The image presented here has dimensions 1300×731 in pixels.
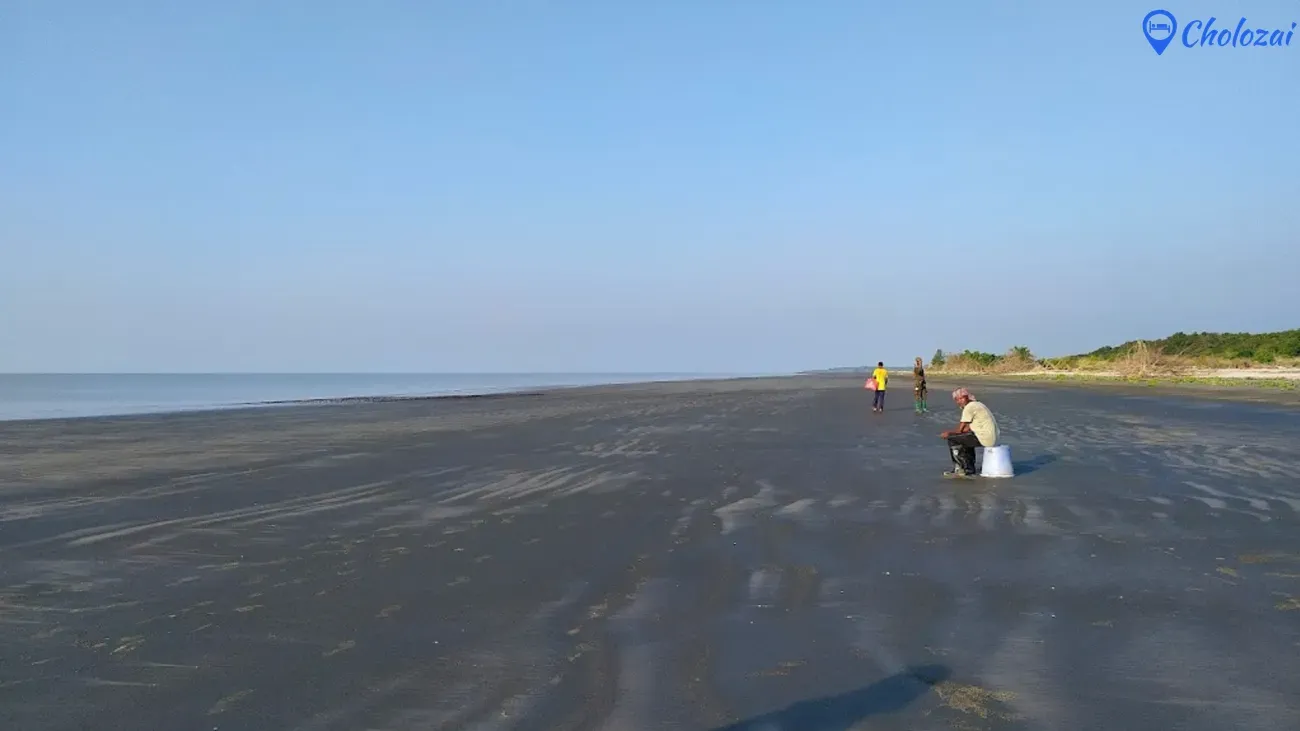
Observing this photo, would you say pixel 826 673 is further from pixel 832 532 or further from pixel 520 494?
pixel 520 494

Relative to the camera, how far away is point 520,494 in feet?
41.7

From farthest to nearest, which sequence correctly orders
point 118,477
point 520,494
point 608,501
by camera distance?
point 118,477 < point 520,494 < point 608,501

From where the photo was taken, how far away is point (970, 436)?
1367 centimetres

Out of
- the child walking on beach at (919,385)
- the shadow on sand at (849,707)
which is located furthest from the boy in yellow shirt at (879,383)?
the shadow on sand at (849,707)

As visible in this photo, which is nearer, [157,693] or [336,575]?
[157,693]

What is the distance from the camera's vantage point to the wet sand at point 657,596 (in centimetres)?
478

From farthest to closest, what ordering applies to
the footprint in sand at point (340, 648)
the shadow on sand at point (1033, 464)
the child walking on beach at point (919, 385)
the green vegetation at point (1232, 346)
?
1. the green vegetation at point (1232, 346)
2. the child walking on beach at point (919, 385)
3. the shadow on sand at point (1033, 464)
4. the footprint in sand at point (340, 648)

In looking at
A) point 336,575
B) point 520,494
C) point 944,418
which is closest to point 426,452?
point 520,494

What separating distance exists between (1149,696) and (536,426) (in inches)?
864

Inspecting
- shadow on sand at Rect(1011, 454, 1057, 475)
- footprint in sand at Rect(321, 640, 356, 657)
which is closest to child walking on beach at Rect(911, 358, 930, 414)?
shadow on sand at Rect(1011, 454, 1057, 475)

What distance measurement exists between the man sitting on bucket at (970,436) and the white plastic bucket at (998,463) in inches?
5.4

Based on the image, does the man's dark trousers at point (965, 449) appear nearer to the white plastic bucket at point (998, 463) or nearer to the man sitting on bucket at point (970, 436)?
the man sitting on bucket at point (970, 436)

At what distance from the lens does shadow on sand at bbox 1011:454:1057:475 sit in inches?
576

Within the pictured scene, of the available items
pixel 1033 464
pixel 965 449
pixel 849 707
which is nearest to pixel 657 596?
pixel 849 707
